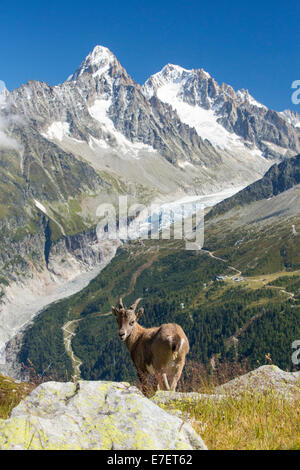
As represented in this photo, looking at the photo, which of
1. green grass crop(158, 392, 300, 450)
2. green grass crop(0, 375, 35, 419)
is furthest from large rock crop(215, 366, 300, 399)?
green grass crop(0, 375, 35, 419)

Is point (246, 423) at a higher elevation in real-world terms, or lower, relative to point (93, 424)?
lower

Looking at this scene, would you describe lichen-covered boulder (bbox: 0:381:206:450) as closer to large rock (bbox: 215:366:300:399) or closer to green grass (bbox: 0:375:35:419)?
green grass (bbox: 0:375:35:419)

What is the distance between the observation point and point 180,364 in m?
15.7

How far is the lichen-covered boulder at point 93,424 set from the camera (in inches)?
245

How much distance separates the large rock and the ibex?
2.61 meters

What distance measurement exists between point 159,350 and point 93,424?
30.0 feet

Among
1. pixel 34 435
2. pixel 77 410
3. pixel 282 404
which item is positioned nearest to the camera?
pixel 34 435

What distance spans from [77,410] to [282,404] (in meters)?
5.00

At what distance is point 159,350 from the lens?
629 inches

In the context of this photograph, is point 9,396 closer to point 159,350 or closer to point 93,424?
point 159,350

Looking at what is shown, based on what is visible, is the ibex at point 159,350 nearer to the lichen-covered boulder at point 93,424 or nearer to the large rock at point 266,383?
the large rock at point 266,383

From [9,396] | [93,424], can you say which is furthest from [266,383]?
[9,396]
